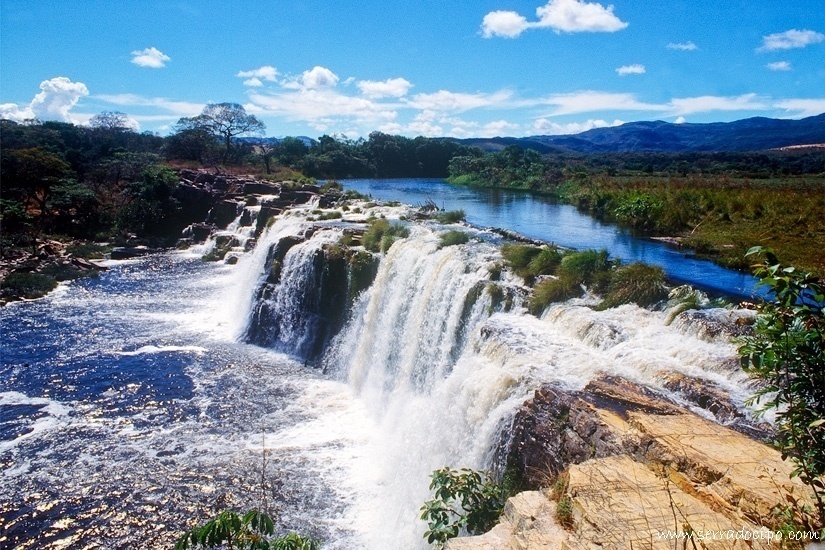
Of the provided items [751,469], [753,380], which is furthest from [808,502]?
[753,380]

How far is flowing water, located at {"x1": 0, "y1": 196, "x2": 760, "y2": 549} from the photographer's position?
8664 millimetres

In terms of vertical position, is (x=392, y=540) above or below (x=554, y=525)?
below

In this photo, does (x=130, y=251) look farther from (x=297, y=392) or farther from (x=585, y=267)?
(x=585, y=267)

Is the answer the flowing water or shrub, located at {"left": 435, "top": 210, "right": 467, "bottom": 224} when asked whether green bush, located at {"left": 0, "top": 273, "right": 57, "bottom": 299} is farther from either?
shrub, located at {"left": 435, "top": 210, "right": 467, "bottom": 224}

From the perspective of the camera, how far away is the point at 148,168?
34.5 m

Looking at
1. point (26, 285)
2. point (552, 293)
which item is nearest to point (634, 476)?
point (552, 293)

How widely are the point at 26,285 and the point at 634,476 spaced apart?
25135mm

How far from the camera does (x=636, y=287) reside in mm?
10594

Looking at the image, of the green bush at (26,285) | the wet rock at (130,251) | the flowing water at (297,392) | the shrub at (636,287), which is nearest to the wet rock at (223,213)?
the wet rock at (130,251)

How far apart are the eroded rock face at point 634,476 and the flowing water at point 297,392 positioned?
2.55ft

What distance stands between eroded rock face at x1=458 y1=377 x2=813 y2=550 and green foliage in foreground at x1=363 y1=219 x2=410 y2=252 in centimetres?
1066

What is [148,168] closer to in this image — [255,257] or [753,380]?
[255,257]

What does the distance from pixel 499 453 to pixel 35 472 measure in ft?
31.0

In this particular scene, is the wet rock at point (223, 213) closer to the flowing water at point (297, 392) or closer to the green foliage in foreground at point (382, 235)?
the flowing water at point (297, 392)
